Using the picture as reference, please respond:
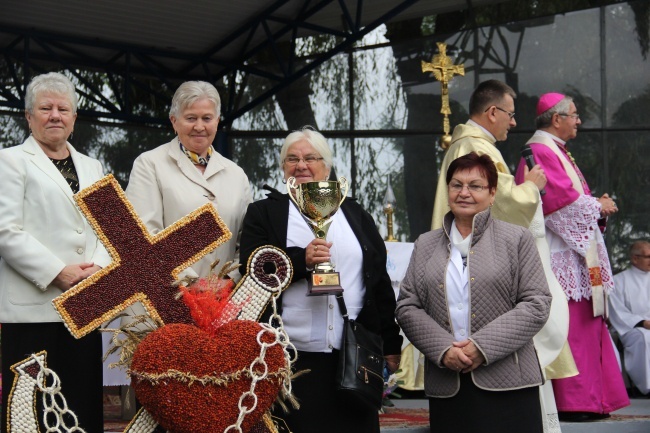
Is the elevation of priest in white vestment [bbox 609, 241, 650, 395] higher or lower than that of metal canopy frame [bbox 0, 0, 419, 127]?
lower

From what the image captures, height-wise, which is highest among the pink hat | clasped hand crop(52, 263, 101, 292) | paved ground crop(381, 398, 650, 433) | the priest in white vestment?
the pink hat

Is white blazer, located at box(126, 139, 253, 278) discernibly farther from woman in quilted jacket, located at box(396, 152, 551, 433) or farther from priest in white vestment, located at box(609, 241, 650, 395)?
priest in white vestment, located at box(609, 241, 650, 395)

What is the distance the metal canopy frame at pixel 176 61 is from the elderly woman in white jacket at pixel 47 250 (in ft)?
20.1

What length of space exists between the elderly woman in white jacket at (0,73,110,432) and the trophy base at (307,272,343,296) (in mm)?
866

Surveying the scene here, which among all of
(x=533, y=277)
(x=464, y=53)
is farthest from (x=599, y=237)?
(x=464, y=53)

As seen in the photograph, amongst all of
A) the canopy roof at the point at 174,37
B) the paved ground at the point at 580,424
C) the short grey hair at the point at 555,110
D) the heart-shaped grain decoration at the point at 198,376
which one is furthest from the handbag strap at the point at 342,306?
the canopy roof at the point at 174,37

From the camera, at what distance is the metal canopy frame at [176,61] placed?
10578 millimetres

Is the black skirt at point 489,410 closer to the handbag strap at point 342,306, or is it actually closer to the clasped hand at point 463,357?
the clasped hand at point 463,357

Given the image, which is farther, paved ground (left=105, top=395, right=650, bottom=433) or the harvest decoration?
paved ground (left=105, top=395, right=650, bottom=433)

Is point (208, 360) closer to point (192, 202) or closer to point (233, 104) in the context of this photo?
point (192, 202)

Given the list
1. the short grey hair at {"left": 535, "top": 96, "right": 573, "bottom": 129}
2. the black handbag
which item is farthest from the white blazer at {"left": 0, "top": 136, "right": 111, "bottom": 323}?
the short grey hair at {"left": 535, "top": 96, "right": 573, "bottom": 129}

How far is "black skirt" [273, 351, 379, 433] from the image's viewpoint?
4.18 metres

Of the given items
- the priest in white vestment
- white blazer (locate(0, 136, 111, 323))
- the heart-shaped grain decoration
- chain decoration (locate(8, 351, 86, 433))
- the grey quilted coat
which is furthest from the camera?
the priest in white vestment

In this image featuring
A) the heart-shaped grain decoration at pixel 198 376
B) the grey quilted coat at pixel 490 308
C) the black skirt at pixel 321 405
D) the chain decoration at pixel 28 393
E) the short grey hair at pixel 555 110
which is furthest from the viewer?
A: the short grey hair at pixel 555 110
